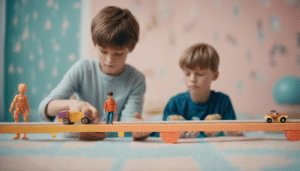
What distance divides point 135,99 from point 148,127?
0.30m

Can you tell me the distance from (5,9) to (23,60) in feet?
0.64

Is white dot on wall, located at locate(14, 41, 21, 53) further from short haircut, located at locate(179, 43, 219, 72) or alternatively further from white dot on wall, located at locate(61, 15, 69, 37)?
short haircut, located at locate(179, 43, 219, 72)

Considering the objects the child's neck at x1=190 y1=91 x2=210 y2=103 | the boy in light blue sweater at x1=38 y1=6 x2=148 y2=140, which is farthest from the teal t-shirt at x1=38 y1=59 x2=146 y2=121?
the child's neck at x1=190 y1=91 x2=210 y2=103

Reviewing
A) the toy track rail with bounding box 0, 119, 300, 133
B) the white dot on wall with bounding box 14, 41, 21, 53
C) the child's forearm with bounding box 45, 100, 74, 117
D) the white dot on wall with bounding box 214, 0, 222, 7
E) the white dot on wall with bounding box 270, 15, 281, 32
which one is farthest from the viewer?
the white dot on wall with bounding box 270, 15, 281, 32

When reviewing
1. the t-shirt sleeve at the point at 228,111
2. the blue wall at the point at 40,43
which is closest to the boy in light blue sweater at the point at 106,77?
the blue wall at the point at 40,43

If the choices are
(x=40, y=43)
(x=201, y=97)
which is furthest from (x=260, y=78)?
(x=40, y=43)

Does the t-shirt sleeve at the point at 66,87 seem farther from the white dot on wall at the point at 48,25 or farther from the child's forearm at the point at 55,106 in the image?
the white dot on wall at the point at 48,25

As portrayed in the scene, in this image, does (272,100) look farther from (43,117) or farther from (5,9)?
(5,9)

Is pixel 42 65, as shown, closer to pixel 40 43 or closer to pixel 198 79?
pixel 40 43

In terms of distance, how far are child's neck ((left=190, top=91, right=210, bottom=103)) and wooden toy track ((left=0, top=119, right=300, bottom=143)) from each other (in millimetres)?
331

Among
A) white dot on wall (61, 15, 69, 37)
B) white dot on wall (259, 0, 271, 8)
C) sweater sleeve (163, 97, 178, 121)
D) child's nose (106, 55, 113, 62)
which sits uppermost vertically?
white dot on wall (259, 0, 271, 8)

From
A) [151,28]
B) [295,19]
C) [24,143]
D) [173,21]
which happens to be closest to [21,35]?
[24,143]

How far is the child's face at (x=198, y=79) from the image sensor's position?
2.59ft

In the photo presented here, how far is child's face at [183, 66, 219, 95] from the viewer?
788mm
